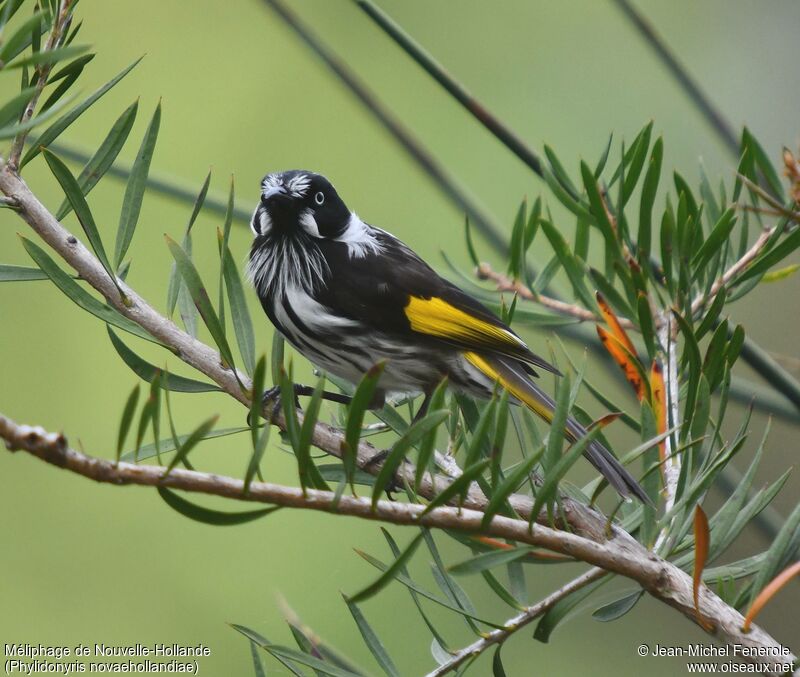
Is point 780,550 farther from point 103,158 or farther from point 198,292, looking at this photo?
point 103,158

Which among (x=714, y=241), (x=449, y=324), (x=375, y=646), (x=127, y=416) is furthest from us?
(x=449, y=324)

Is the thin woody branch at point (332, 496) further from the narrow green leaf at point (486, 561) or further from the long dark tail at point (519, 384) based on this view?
the long dark tail at point (519, 384)

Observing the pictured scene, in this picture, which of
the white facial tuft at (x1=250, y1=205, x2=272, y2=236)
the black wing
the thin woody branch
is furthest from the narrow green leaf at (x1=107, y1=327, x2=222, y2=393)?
the white facial tuft at (x1=250, y1=205, x2=272, y2=236)

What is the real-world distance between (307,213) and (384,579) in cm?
140

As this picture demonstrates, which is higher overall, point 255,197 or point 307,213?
point 255,197

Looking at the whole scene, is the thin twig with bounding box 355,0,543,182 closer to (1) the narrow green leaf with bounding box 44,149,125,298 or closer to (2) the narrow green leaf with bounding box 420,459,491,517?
(1) the narrow green leaf with bounding box 44,149,125,298

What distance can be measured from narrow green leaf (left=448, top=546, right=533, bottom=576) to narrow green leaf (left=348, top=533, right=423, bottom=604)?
0.03m

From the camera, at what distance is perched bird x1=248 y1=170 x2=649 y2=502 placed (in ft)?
5.32

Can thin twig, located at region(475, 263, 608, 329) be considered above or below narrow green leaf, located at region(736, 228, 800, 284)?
→ above

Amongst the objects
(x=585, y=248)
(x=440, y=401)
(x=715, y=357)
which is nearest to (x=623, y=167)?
(x=585, y=248)

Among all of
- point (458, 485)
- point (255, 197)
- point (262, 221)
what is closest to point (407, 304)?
point (262, 221)

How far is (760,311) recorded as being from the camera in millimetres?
→ 2871

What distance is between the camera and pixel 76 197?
771 millimetres

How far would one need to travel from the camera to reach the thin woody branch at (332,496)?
53 cm
